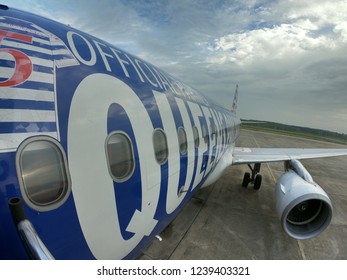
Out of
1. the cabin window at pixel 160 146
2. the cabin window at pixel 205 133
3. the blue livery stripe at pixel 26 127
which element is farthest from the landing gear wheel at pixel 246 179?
the blue livery stripe at pixel 26 127

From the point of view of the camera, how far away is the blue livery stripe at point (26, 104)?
1.56 meters

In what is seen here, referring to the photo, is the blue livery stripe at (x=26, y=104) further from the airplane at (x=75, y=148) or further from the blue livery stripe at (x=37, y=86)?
the blue livery stripe at (x=37, y=86)

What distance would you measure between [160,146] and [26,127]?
186 centimetres

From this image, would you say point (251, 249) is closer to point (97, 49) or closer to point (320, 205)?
point (320, 205)

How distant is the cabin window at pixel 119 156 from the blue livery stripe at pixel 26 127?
0.61 metres

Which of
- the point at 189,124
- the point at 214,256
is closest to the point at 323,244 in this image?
the point at 214,256

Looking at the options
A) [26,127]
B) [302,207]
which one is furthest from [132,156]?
[302,207]

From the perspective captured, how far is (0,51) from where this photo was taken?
66.7 inches

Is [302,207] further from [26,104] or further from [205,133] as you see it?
[26,104]

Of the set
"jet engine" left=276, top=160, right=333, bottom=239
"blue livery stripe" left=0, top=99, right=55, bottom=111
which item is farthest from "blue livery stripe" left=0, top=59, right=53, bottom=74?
"jet engine" left=276, top=160, right=333, bottom=239

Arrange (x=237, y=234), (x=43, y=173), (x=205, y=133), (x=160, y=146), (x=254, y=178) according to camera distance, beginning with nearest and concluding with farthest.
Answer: (x=43, y=173)
(x=160, y=146)
(x=205, y=133)
(x=237, y=234)
(x=254, y=178)

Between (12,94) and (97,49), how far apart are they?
4.42ft

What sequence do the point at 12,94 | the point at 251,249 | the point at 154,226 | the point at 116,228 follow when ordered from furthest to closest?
the point at 251,249
the point at 154,226
the point at 116,228
the point at 12,94

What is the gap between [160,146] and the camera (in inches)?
128
